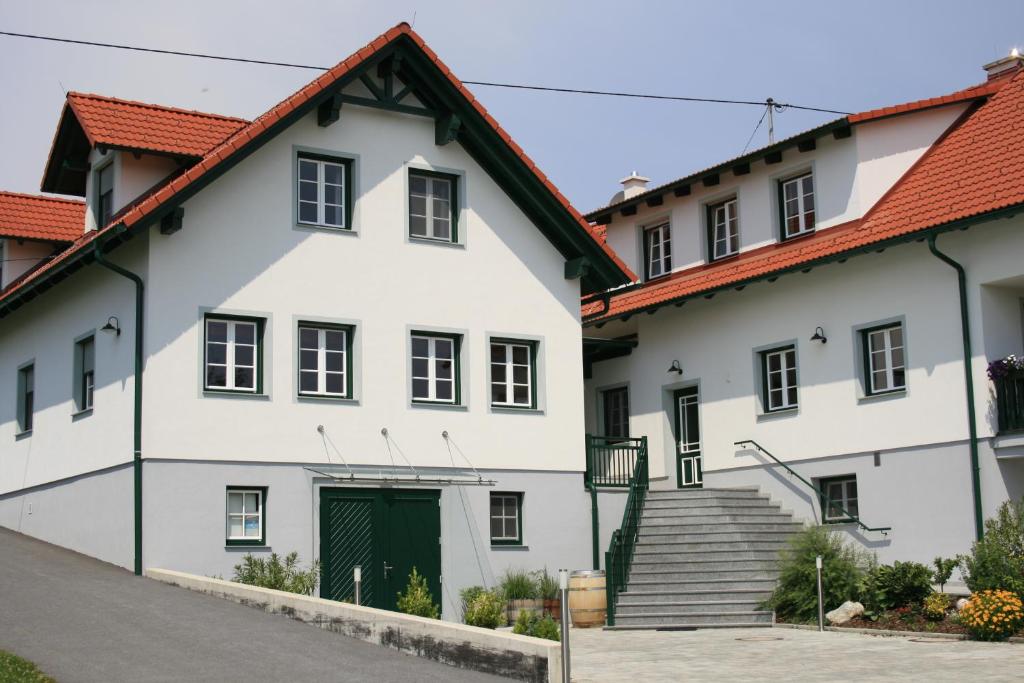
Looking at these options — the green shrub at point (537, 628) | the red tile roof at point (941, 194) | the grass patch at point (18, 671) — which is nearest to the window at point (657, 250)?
the red tile roof at point (941, 194)

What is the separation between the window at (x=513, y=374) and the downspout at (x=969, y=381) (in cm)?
718

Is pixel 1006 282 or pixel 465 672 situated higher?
pixel 1006 282

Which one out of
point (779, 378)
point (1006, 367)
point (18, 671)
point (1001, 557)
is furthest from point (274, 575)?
point (1006, 367)

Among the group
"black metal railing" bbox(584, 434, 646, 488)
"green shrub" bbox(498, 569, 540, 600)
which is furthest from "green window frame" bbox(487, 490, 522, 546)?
"black metal railing" bbox(584, 434, 646, 488)

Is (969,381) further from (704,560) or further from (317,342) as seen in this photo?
(317,342)

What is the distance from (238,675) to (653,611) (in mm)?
10379

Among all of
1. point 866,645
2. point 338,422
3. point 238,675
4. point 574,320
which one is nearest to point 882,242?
point 574,320

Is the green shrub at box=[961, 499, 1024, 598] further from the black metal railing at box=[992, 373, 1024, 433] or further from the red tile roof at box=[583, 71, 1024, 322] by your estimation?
the red tile roof at box=[583, 71, 1024, 322]

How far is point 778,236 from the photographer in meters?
26.8

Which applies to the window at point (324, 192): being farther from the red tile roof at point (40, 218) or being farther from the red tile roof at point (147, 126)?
the red tile roof at point (40, 218)

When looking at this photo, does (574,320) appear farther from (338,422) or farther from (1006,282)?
(1006,282)

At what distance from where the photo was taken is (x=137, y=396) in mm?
20922

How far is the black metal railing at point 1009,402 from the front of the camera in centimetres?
2111

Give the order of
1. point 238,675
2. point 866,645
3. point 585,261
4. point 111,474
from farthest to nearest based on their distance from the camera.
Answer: point 585,261 → point 111,474 → point 866,645 → point 238,675
